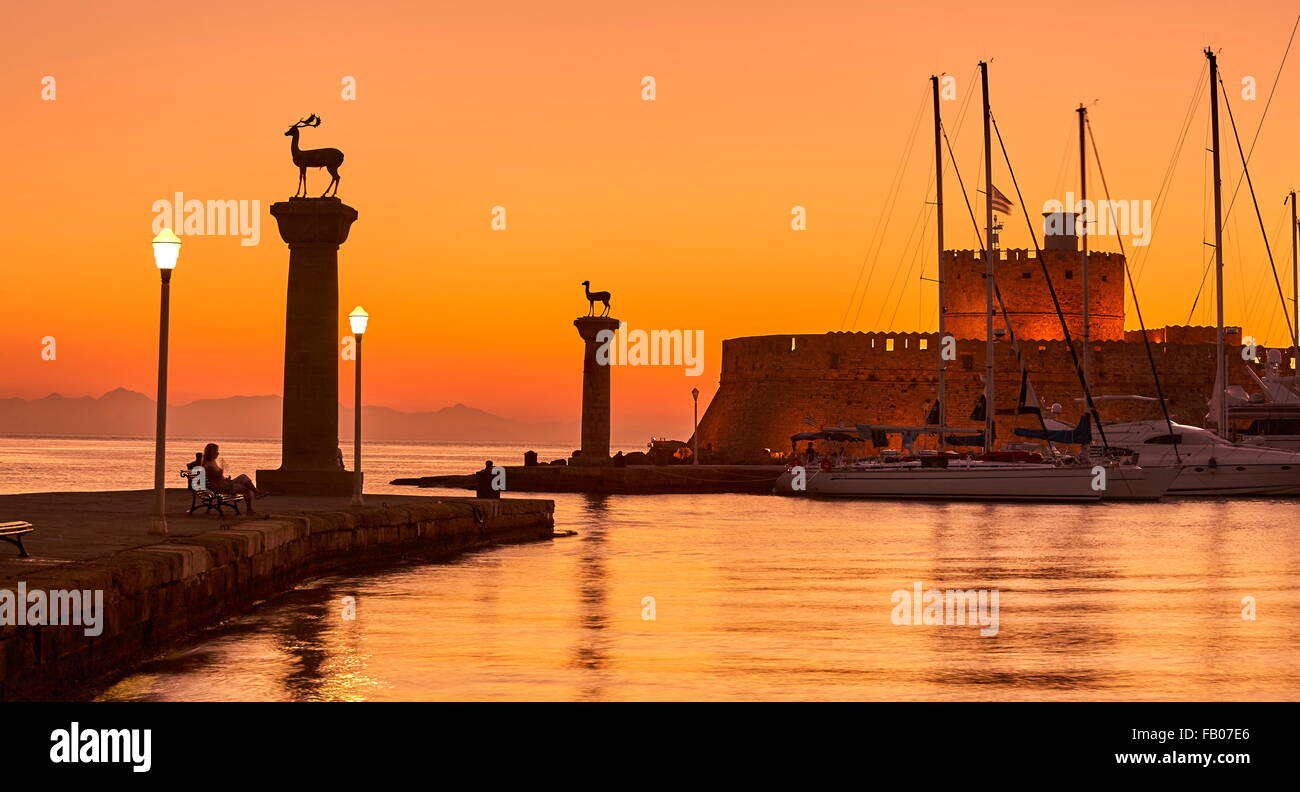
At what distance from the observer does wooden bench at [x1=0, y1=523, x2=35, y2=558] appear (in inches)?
390

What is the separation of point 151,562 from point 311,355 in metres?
10.9

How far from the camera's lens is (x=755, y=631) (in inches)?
472

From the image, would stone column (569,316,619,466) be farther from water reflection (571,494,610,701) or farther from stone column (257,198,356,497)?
stone column (257,198,356,497)

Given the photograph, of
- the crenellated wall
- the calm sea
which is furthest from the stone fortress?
the calm sea

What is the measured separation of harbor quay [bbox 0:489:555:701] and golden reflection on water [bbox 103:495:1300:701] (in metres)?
0.27

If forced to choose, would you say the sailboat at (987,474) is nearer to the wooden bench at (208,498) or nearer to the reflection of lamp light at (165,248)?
the wooden bench at (208,498)

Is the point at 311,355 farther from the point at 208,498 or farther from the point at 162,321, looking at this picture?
the point at 162,321

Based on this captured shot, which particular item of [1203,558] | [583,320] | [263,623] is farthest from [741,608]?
[583,320]

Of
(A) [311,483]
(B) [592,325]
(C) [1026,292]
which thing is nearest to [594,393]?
(B) [592,325]

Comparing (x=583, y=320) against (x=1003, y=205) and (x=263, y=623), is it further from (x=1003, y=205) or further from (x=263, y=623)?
(x=263, y=623)

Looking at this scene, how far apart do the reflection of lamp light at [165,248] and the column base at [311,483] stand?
836 cm

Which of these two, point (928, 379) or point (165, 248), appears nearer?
point (165, 248)

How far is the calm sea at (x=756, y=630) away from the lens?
9.20 meters
